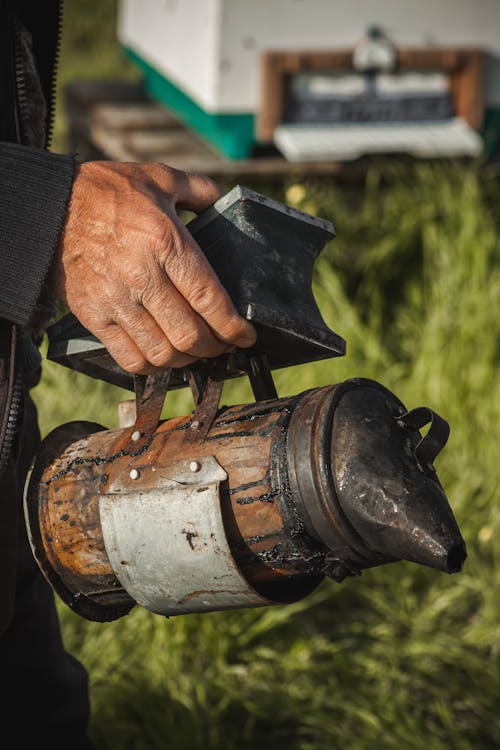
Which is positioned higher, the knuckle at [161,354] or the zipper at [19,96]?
the zipper at [19,96]

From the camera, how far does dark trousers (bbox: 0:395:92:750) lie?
6.15 feet

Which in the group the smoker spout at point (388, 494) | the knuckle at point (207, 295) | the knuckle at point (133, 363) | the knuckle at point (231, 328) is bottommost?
the smoker spout at point (388, 494)

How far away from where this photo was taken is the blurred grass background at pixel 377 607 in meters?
2.61

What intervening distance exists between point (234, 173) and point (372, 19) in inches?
30.0

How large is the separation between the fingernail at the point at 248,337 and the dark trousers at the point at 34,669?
1.66 ft

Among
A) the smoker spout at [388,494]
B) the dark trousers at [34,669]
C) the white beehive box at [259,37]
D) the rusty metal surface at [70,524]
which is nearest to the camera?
the smoker spout at [388,494]

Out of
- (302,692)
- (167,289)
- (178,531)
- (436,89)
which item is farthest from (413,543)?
(436,89)

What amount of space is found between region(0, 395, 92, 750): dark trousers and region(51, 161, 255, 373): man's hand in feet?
1.32

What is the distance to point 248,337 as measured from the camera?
4.80ft

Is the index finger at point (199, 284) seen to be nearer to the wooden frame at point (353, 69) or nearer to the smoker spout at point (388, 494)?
the smoker spout at point (388, 494)

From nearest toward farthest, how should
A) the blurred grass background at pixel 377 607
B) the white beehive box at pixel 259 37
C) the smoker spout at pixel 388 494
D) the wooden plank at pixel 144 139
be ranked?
1. the smoker spout at pixel 388 494
2. the blurred grass background at pixel 377 607
3. the white beehive box at pixel 259 37
4. the wooden plank at pixel 144 139

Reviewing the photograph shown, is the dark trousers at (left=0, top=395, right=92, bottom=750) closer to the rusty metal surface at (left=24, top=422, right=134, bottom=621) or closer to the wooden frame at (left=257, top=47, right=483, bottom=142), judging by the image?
the rusty metal surface at (left=24, top=422, right=134, bottom=621)

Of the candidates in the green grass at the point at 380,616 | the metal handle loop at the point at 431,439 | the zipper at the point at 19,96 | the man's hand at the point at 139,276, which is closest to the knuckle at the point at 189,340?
the man's hand at the point at 139,276

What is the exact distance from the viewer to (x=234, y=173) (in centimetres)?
399
